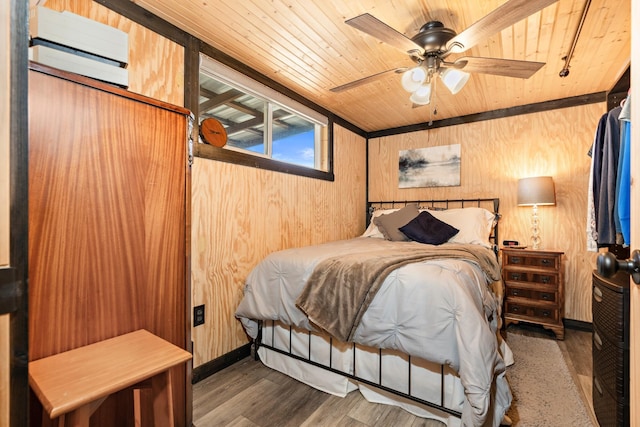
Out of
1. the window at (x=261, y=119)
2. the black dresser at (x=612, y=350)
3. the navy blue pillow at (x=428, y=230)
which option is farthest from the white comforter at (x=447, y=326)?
the window at (x=261, y=119)

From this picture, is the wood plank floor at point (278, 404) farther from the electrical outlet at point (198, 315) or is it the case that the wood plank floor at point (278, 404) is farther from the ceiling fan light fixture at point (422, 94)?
the ceiling fan light fixture at point (422, 94)

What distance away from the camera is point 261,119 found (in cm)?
274

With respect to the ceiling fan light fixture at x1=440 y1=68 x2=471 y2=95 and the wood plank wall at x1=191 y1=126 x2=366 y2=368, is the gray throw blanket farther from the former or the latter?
the ceiling fan light fixture at x1=440 y1=68 x2=471 y2=95

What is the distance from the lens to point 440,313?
1.43 meters

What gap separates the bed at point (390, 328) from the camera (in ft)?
4.52

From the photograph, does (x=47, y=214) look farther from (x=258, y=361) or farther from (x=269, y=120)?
(x=269, y=120)

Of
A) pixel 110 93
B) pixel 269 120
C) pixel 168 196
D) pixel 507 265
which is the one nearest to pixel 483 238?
pixel 507 265

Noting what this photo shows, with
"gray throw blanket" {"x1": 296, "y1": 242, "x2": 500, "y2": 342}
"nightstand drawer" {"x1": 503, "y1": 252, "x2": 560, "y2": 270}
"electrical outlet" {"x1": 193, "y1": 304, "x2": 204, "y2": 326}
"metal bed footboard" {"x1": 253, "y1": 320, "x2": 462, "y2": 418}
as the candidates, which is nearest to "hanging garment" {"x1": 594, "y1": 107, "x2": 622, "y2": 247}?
"gray throw blanket" {"x1": 296, "y1": 242, "x2": 500, "y2": 342}

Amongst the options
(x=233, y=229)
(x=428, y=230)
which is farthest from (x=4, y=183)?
(x=428, y=230)

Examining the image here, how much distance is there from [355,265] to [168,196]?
105 cm

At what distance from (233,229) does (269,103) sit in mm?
1251

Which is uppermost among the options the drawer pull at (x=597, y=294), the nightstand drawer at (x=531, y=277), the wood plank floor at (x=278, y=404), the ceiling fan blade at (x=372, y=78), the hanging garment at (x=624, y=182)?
the ceiling fan blade at (x=372, y=78)

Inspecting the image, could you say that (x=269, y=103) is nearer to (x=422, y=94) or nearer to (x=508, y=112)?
(x=422, y=94)

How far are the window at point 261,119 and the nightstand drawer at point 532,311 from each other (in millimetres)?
2360
